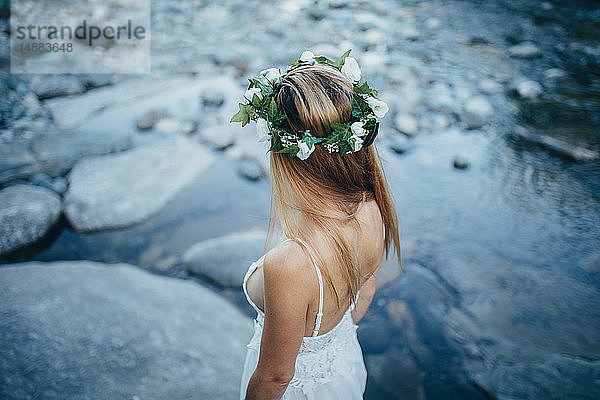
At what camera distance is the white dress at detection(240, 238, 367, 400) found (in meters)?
1.71

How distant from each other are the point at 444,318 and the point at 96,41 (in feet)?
23.1

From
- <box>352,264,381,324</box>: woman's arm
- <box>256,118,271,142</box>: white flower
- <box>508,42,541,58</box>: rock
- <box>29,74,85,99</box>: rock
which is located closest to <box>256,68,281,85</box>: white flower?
<box>256,118,271,142</box>: white flower

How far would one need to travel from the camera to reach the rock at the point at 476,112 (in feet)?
16.8

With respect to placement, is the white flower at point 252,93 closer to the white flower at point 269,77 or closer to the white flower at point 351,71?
the white flower at point 269,77

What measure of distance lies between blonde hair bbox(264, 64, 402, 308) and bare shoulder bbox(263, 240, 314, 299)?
5 centimetres

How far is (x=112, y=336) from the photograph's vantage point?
2.59 m

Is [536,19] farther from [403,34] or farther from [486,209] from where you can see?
[486,209]

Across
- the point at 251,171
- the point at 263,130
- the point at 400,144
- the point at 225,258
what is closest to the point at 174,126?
the point at 251,171

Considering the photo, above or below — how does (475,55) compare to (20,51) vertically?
above

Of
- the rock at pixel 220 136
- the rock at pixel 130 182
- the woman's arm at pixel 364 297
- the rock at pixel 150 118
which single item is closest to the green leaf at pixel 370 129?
the woman's arm at pixel 364 297

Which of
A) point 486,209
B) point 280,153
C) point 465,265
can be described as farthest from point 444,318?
point 280,153

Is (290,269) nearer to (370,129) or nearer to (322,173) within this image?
(322,173)

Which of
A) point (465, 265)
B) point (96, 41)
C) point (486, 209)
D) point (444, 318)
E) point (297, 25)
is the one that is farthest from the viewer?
point (297, 25)

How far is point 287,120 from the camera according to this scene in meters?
1.35
